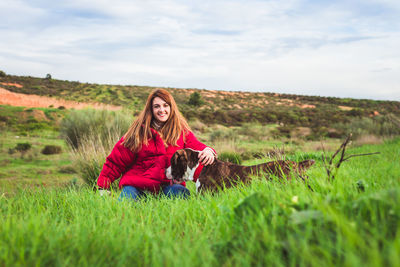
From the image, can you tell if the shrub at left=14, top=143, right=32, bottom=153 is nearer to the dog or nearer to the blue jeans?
the blue jeans

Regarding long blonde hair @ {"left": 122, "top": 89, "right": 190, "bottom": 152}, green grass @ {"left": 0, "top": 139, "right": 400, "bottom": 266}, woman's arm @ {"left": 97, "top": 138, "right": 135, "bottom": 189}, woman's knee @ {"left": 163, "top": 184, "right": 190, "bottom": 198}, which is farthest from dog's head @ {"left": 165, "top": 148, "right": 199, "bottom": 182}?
green grass @ {"left": 0, "top": 139, "right": 400, "bottom": 266}

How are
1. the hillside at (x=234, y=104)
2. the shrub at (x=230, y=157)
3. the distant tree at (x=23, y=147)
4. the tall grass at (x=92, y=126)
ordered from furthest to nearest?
the hillside at (x=234, y=104) < the distant tree at (x=23, y=147) < the tall grass at (x=92, y=126) < the shrub at (x=230, y=157)

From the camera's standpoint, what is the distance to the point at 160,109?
446 cm

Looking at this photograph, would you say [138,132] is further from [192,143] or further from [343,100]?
[343,100]

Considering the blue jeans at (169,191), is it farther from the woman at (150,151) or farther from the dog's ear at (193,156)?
the dog's ear at (193,156)

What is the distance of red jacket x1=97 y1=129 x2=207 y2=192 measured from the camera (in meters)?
4.16

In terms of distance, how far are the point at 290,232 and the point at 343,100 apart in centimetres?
7081

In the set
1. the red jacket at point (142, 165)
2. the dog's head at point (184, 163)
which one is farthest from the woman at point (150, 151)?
the dog's head at point (184, 163)

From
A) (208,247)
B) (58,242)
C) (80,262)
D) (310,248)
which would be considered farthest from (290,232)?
(58,242)

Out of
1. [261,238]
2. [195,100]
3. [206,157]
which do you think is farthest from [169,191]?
[195,100]

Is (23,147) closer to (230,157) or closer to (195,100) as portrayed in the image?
(230,157)

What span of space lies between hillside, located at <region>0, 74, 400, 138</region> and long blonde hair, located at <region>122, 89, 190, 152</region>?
2608 centimetres

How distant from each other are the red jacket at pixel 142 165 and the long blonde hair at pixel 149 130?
8 centimetres

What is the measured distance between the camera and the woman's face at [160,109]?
4.46m
